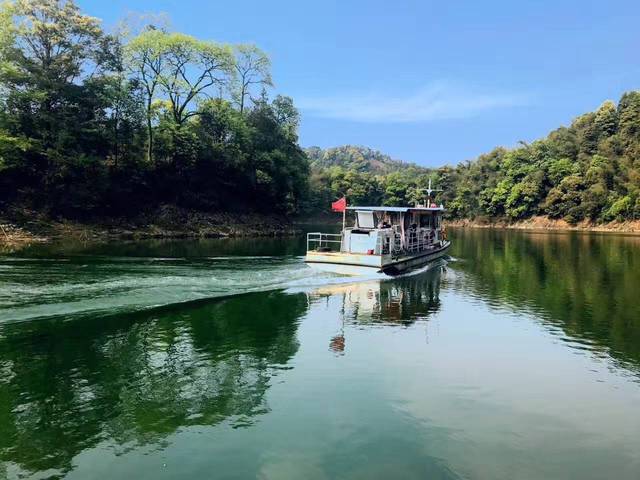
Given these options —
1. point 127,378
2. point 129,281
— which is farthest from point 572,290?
point 127,378

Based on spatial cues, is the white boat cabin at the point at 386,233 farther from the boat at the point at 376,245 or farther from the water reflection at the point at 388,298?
the water reflection at the point at 388,298

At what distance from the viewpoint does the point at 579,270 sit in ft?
105

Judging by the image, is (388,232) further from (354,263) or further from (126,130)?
(126,130)

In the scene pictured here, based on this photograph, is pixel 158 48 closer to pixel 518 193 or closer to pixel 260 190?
pixel 260 190

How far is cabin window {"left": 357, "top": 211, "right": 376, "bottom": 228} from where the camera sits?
29.8m

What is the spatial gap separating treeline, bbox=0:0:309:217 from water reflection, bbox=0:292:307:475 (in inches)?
1251

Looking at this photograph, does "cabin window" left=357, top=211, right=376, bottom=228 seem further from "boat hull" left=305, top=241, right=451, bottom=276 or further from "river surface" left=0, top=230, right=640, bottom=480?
"river surface" left=0, top=230, right=640, bottom=480

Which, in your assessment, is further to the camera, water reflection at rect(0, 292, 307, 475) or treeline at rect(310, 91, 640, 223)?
treeline at rect(310, 91, 640, 223)

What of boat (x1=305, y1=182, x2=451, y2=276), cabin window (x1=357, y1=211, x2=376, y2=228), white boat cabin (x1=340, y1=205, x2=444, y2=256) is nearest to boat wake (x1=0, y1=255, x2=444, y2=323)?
boat (x1=305, y1=182, x2=451, y2=276)

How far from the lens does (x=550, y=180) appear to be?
99562mm

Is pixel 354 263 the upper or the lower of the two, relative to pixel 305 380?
upper

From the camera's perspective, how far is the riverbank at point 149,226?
132 ft

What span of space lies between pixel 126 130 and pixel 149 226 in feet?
33.0

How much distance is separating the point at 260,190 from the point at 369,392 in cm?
5383
